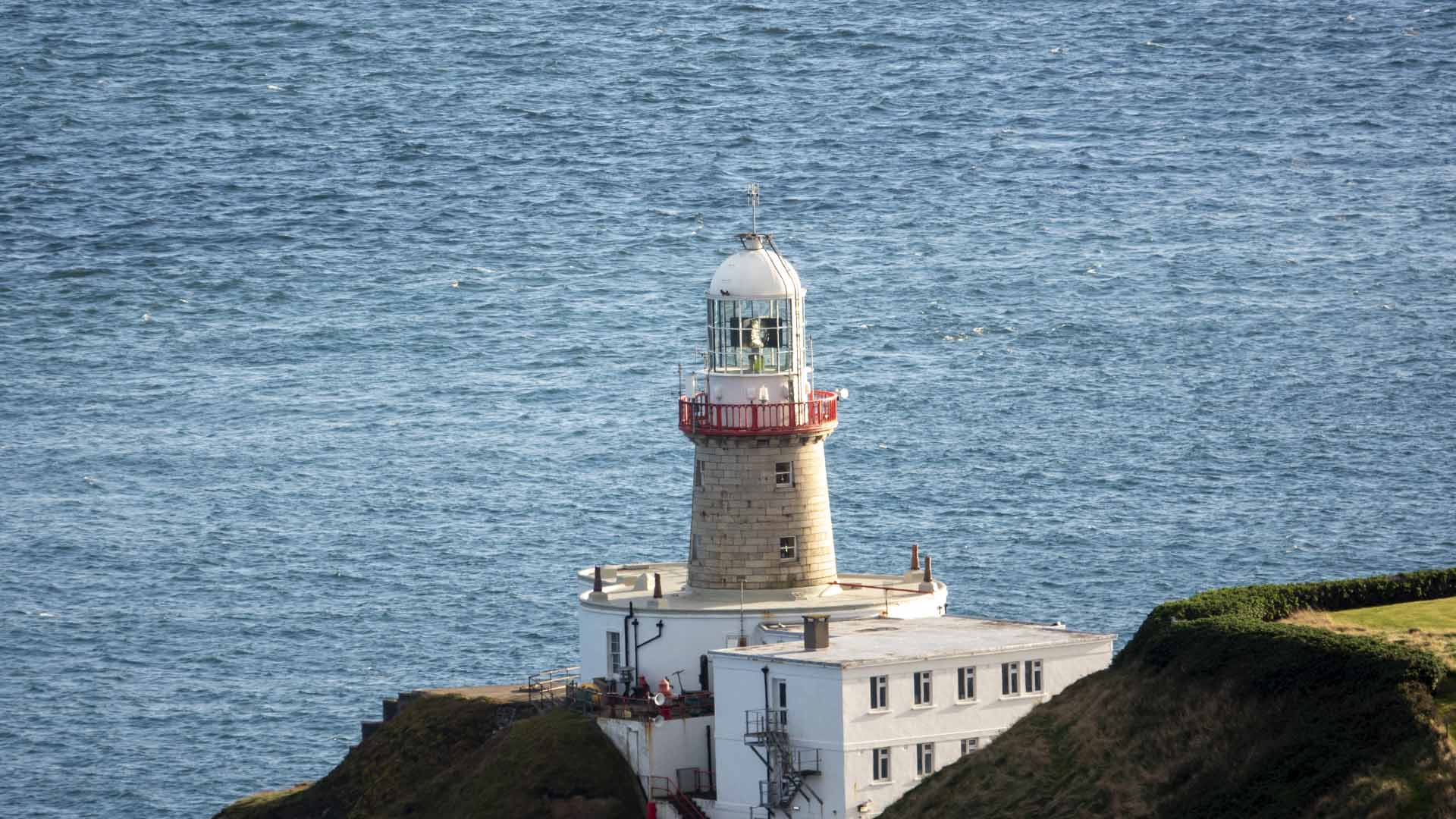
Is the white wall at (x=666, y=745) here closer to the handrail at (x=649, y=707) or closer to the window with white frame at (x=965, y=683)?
the handrail at (x=649, y=707)

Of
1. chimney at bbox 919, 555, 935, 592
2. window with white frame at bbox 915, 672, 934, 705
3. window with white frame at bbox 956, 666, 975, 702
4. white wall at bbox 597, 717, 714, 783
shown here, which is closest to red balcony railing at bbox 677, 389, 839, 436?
chimney at bbox 919, 555, 935, 592

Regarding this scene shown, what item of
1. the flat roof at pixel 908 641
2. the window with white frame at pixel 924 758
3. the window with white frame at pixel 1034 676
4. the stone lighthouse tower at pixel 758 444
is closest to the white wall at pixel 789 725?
the flat roof at pixel 908 641

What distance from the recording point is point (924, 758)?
63.0 m

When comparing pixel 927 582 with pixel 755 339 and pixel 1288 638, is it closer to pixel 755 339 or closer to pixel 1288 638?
pixel 755 339

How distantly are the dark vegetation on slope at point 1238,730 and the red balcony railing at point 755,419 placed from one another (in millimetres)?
13363

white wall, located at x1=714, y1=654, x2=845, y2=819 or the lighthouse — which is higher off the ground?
the lighthouse

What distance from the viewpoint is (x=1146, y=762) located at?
5303 cm

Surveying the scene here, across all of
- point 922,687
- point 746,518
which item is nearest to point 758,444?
point 746,518

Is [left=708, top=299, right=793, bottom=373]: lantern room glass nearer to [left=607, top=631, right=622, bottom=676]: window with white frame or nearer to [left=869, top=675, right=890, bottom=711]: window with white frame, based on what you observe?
[left=607, top=631, right=622, bottom=676]: window with white frame

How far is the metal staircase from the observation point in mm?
62906

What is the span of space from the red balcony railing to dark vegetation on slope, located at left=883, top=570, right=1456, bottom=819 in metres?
13.4

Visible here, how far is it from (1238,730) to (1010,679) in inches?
540

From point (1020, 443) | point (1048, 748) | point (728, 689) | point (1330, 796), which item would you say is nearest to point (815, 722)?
point (728, 689)

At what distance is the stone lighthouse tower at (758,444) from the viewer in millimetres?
70562
